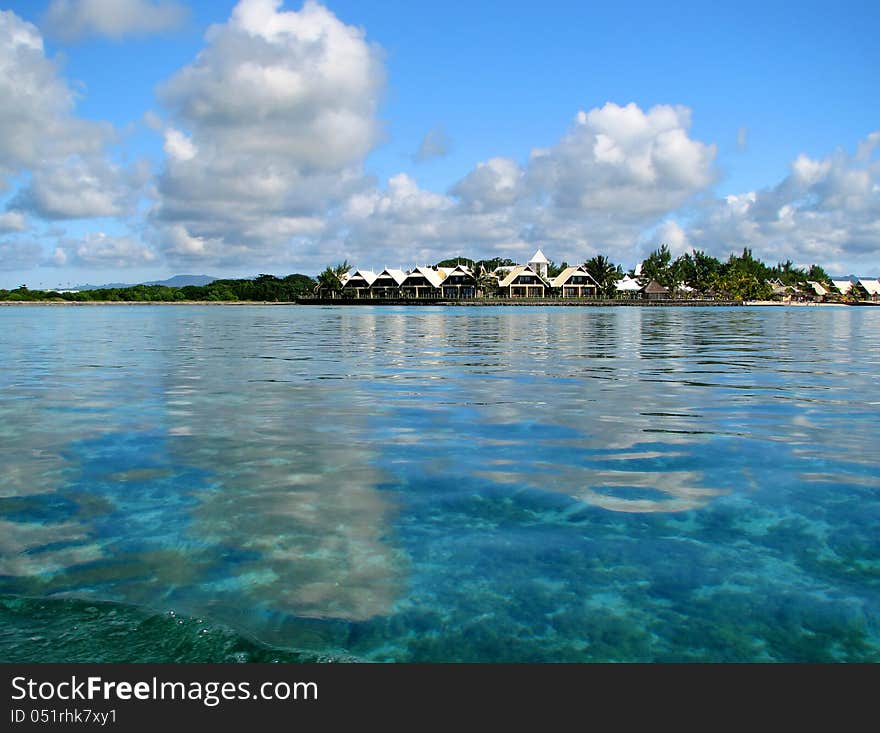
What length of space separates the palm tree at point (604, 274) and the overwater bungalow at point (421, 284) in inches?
1049

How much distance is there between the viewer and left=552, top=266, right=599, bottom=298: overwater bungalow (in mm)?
122938

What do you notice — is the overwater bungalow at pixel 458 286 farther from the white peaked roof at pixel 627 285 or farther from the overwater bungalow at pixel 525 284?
the white peaked roof at pixel 627 285

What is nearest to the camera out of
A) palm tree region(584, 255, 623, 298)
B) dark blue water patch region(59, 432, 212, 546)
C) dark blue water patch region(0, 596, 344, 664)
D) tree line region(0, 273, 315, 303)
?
dark blue water patch region(0, 596, 344, 664)

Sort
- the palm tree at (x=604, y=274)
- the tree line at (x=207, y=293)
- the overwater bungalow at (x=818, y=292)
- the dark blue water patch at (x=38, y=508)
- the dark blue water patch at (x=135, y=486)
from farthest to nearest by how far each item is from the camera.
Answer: the overwater bungalow at (x=818, y=292)
the tree line at (x=207, y=293)
the palm tree at (x=604, y=274)
the dark blue water patch at (x=38, y=508)
the dark blue water patch at (x=135, y=486)

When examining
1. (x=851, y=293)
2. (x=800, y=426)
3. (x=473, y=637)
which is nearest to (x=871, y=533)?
(x=473, y=637)

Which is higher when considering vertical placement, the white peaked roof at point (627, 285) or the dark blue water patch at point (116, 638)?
the white peaked roof at point (627, 285)

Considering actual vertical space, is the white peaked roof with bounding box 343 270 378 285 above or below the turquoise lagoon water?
above

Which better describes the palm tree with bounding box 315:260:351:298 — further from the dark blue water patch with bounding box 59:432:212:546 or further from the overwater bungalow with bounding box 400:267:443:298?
the dark blue water patch with bounding box 59:432:212:546

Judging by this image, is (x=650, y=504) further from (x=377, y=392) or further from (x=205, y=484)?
(x=377, y=392)

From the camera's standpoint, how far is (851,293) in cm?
17050

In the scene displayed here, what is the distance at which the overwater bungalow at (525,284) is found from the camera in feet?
404

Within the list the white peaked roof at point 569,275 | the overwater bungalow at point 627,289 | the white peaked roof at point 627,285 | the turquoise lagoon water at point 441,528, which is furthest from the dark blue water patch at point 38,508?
the white peaked roof at point 627,285

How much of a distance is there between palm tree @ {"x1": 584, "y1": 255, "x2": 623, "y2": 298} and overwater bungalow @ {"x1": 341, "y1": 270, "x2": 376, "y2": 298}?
39683 mm

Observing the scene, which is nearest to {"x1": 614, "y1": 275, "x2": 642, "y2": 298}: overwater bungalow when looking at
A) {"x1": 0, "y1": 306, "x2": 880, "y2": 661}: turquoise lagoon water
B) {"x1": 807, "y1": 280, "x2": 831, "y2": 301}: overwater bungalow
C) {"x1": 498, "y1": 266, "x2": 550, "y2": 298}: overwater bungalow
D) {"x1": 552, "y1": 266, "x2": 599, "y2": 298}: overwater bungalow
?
{"x1": 552, "y1": 266, "x2": 599, "y2": 298}: overwater bungalow
